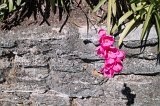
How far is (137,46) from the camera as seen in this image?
9.89 feet

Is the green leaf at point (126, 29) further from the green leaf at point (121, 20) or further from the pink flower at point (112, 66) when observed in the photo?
the pink flower at point (112, 66)

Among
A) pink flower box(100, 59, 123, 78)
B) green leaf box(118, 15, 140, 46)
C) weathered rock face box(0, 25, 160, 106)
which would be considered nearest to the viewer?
pink flower box(100, 59, 123, 78)

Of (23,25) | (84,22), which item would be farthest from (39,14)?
(84,22)

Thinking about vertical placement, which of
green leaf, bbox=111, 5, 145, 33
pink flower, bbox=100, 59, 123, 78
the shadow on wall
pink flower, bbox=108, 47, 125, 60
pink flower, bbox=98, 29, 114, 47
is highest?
green leaf, bbox=111, 5, 145, 33

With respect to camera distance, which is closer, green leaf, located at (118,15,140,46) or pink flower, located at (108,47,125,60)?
pink flower, located at (108,47,125,60)

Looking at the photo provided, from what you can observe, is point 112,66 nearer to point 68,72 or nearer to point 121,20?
point 121,20

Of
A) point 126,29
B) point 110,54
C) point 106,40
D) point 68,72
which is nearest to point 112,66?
point 110,54

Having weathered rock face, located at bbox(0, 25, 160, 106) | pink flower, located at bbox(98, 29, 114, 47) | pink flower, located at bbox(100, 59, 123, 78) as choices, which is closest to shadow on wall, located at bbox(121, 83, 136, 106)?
weathered rock face, located at bbox(0, 25, 160, 106)

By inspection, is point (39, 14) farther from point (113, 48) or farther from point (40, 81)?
point (113, 48)

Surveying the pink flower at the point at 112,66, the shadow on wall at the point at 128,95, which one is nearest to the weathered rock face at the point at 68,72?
the shadow on wall at the point at 128,95

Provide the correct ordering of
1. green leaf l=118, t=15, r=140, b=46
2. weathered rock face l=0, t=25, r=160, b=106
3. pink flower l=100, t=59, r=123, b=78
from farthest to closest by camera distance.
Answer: weathered rock face l=0, t=25, r=160, b=106, green leaf l=118, t=15, r=140, b=46, pink flower l=100, t=59, r=123, b=78

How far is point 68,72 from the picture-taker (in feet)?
10.6

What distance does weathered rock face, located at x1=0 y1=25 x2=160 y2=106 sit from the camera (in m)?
3.11

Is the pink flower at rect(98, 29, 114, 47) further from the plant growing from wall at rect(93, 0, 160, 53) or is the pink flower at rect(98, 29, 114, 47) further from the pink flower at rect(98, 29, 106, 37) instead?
the plant growing from wall at rect(93, 0, 160, 53)
